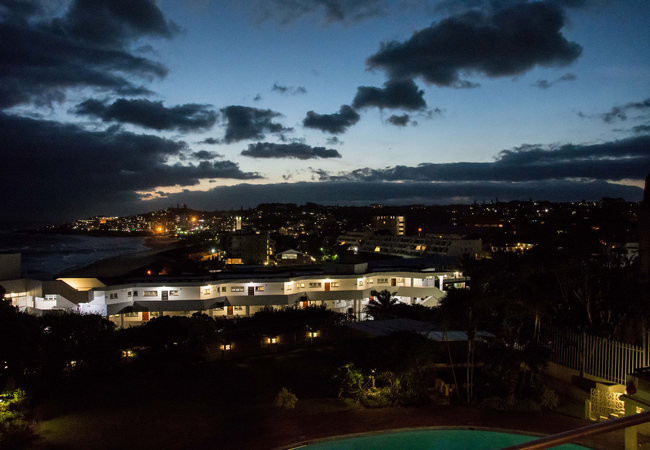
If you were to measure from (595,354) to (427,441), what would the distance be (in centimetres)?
385

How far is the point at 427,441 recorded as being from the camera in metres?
7.66

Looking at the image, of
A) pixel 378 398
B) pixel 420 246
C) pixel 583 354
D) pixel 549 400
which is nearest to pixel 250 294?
pixel 378 398

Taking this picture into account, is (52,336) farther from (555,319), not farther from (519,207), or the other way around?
(519,207)

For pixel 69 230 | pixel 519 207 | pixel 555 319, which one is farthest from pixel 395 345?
pixel 69 230

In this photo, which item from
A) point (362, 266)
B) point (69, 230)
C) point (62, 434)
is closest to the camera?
point (62, 434)

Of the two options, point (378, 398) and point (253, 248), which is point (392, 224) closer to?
point (253, 248)

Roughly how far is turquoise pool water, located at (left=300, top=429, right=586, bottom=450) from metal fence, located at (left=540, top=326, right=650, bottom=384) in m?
2.15

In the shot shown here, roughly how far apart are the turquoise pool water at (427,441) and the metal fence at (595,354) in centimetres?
215

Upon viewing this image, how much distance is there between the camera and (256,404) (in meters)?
9.15

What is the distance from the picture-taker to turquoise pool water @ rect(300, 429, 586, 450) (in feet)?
24.3

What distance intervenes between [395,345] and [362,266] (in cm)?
1900

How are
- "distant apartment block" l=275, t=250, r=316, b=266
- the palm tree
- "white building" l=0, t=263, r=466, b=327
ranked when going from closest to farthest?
the palm tree → "white building" l=0, t=263, r=466, b=327 → "distant apartment block" l=275, t=250, r=316, b=266

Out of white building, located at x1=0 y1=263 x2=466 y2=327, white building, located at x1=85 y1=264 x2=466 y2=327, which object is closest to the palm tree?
white building, located at x1=0 y1=263 x2=466 y2=327

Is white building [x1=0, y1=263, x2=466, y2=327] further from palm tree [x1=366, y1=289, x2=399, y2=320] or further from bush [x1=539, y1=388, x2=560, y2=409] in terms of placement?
bush [x1=539, y1=388, x2=560, y2=409]
